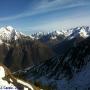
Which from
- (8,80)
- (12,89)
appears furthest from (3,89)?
(8,80)

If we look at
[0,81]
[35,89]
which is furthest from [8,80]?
[35,89]

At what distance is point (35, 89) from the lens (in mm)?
60250

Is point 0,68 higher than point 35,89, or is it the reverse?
point 0,68

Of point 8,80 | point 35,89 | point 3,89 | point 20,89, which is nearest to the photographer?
point 3,89

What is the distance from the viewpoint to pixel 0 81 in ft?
173

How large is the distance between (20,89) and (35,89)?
9544 millimetres

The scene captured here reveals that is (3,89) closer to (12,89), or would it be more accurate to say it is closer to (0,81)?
(12,89)

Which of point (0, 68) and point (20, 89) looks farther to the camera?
point (0, 68)

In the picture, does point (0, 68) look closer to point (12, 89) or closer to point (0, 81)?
point (0, 81)

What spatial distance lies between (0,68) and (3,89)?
39.2ft

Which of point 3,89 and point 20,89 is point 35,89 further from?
point 3,89

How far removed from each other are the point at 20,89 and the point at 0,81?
149 inches

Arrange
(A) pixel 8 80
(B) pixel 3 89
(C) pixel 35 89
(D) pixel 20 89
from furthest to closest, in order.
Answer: (C) pixel 35 89, (A) pixel 8 80, (D) pixel 20 89, (B) pixel 3 89

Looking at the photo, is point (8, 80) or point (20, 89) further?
point (8, 80)
